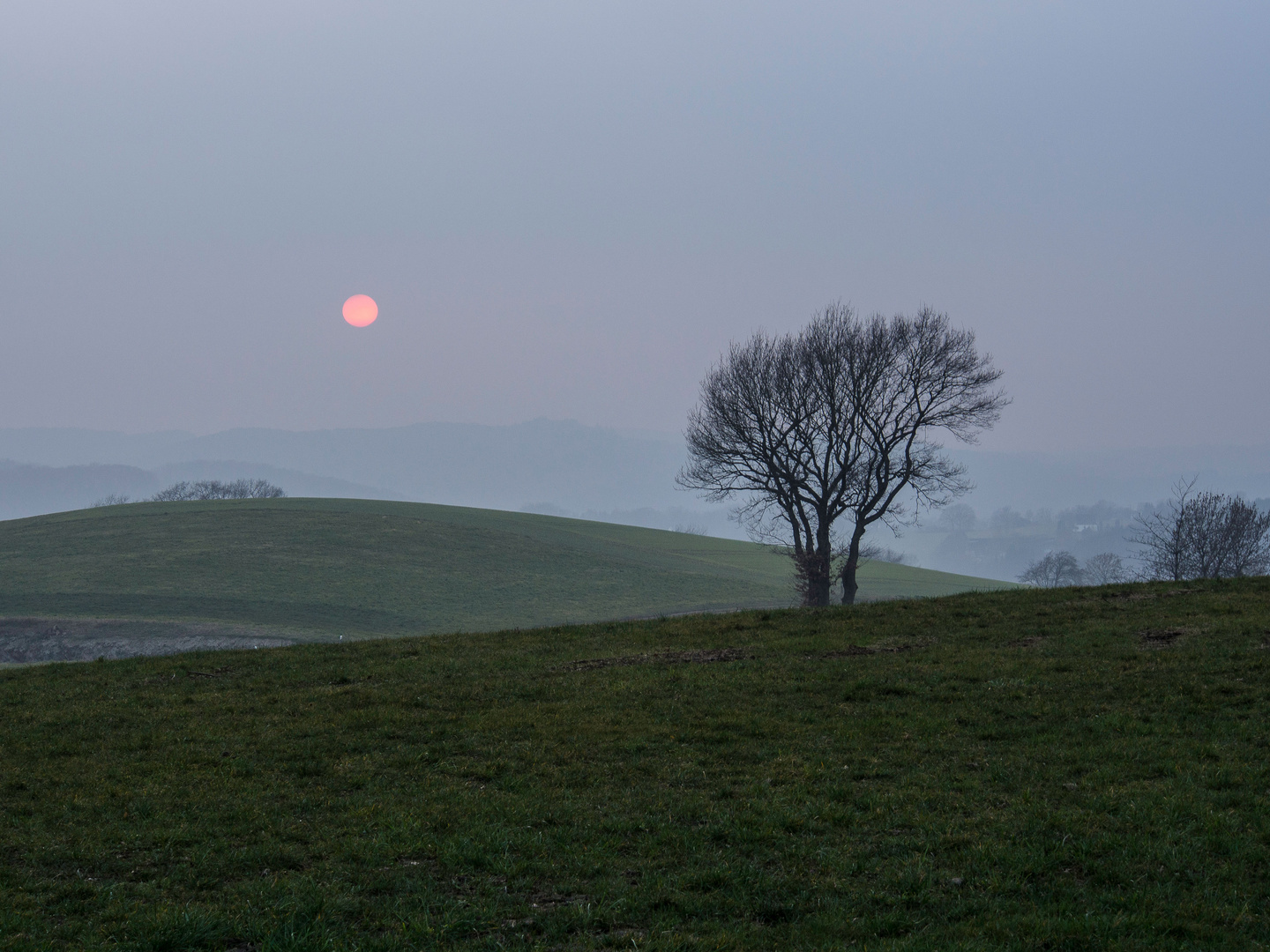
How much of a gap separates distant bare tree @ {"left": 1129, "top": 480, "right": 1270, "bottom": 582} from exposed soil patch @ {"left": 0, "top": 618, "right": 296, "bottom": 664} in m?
56.6

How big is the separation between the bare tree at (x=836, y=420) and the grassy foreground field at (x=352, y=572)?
21.4 meters

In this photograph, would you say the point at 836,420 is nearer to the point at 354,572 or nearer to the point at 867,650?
the point at 867,650

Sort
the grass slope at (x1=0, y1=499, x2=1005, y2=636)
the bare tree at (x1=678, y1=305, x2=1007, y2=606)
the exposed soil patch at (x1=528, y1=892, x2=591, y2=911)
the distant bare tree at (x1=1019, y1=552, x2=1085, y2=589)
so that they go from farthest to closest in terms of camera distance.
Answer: the distant bare tree at (x1=1019, y1=552, x2=1085, y2=589), the grass slope at (x1=0, y1=499, x2=1005, y2=636), the bare tree at (x1=678, y1=305, x2=1007, y2=606), the exposed soil patch at (x1=528, y1=892, x2=591, y2=911)

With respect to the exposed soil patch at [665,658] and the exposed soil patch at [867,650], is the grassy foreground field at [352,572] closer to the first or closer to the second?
the exposed soil patch at [665,658]

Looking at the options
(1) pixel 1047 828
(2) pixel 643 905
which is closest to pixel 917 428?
(1) pixel 1047 828

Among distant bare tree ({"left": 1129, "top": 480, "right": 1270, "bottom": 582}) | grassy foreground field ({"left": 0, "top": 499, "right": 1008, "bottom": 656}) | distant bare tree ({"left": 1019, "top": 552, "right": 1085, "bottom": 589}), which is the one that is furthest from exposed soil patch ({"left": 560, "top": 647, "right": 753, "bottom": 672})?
distant bare tree ({"left": 1019, "top": 552, "right": 1085, "bottom": 589})

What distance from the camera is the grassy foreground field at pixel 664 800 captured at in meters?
7.93

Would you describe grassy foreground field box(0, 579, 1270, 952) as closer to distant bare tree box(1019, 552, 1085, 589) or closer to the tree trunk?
the tree trunk

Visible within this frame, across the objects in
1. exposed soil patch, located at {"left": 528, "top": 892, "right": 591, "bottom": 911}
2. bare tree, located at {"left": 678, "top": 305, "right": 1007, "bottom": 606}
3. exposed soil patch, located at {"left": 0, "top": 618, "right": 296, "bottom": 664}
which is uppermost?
bare tree, located at {"left": 678, "top": 305, "right": 1007, "bottom": 606}

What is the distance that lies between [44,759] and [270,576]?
58317 millimetres

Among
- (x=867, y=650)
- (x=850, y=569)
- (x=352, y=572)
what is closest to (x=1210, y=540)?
(x=850, y=569)

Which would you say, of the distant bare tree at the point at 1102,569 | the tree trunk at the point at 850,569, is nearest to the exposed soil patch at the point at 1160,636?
the tree trunk at the point at 850,569

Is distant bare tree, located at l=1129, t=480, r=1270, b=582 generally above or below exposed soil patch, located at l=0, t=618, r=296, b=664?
above

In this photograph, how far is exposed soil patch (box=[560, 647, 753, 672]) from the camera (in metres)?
21.0
